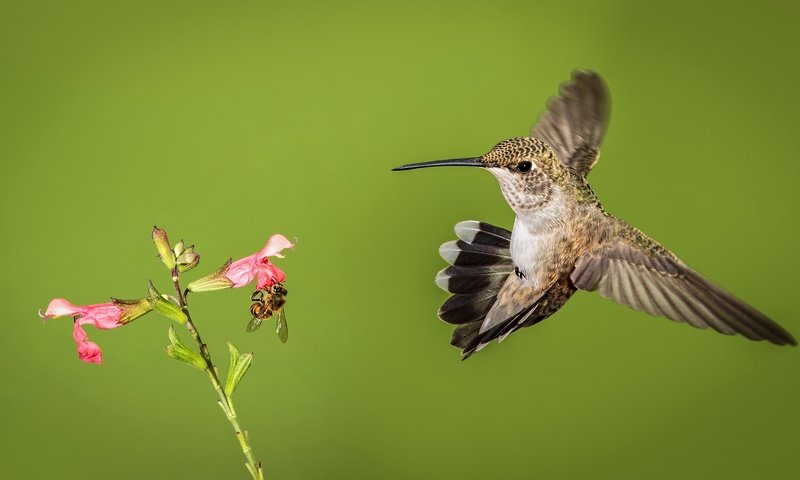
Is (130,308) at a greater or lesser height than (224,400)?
greater

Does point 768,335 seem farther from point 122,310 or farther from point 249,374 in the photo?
point 249,374

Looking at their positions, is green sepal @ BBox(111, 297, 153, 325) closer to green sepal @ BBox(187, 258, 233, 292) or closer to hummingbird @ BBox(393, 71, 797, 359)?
green sepal @ BBox(187, 258, 233, 292)

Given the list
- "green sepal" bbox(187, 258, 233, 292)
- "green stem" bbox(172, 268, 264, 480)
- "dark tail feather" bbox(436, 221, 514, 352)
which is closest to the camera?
"green stem" bbox(172, 268, 264, 480)

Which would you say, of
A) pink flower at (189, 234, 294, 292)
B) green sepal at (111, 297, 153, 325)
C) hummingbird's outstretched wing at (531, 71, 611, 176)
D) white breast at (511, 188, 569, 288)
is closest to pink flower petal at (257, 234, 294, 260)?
pink flower at (189, 234, 294, 292)

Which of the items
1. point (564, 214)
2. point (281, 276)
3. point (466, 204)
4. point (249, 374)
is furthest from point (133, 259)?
point (564, 214)

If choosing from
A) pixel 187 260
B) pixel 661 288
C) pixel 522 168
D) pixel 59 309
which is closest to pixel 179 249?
pixel 187 260

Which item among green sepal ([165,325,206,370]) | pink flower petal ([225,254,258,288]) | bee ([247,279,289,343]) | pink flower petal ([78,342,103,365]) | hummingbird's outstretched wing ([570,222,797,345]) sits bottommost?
hummingbird's outstretched wing ([570,222,797,345])

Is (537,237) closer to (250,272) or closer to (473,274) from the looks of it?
(473,274)
